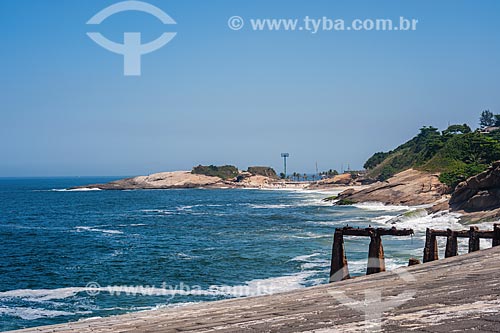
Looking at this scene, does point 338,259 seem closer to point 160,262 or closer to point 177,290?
point 177,290

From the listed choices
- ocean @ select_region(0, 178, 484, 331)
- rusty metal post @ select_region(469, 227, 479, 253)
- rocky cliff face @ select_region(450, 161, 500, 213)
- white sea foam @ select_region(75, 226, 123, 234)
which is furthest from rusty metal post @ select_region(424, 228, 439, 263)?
white sea foam @ select_region(75, 226, 123, 234)

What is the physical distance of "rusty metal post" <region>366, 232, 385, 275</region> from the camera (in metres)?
16.6

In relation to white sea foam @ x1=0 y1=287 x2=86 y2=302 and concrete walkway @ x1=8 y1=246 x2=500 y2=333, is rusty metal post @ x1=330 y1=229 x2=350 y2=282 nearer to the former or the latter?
concrete walkway @ x1=8 y1=246 x2=500 y2=333

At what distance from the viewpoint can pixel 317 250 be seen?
38250 millimetres

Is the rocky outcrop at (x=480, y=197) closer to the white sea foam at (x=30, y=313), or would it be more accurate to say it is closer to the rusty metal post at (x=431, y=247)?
the rusty metal post at (x=431, y=247)

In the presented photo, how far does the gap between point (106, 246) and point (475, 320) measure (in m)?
41.4

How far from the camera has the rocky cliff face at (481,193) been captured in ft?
165

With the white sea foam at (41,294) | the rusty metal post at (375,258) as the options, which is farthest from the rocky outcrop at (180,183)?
the rusty metal post at (375,258)

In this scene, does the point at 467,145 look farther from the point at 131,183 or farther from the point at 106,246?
the point at 131,183

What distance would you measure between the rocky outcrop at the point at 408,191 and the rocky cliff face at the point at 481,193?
64.9ft

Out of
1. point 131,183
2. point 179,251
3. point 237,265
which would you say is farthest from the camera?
point 131,183

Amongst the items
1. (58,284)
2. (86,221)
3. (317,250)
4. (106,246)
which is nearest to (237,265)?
(317,250)

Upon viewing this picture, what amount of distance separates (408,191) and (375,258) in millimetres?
68127

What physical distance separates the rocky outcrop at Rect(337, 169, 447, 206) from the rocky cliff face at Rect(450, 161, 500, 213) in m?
19.8
